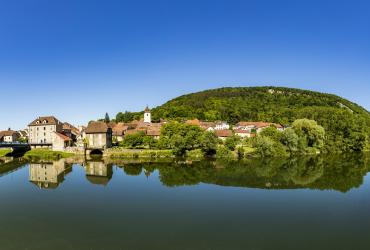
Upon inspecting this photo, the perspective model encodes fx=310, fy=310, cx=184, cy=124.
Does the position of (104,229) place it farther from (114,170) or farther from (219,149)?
(219,149)

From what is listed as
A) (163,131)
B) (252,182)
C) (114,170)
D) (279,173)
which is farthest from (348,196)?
(163,131)

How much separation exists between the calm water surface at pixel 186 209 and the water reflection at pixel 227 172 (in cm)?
14

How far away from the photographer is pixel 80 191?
3172cm

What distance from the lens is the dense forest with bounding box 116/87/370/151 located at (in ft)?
253

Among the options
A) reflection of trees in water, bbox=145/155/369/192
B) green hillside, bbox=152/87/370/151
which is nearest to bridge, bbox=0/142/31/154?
reflection of trees in water, bbox=145/155/369/192

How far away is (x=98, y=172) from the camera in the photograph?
44062 mm

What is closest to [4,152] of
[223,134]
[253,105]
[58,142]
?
[58,142]

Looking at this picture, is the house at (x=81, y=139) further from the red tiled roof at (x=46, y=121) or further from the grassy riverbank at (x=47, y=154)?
the red tiled roof at (x=46, y=121)

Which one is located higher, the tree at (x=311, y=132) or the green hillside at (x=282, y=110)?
the green hillside at (x=282, y=110)

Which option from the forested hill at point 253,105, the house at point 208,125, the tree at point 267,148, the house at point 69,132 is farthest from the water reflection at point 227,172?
the forested hill at point 253,105

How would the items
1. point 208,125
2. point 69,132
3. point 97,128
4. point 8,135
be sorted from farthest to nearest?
point 208,125 → point 8,135 → point 69,132 → point 97,128

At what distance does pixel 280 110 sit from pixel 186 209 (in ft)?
388

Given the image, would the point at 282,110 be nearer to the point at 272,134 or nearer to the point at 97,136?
the point at 272,134

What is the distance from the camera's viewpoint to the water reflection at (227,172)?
35656mm
